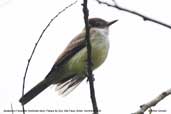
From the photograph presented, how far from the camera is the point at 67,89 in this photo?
536 cm

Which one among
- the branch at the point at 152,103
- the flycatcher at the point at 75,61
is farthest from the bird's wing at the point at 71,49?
the branch at the point at 152,103

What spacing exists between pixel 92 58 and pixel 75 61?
0.35m

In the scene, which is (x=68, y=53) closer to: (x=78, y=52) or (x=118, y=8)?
(x=78, y=52)

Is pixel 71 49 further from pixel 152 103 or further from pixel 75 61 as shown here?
pixel 152 103

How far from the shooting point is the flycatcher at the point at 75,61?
242 inches

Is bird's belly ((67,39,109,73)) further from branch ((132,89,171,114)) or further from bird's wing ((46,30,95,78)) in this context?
branch ((132,89,171,114))

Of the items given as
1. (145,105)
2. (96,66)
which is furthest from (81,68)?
(145,105)

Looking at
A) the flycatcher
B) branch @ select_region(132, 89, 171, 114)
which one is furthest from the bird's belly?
branch @ select_region(132, 89, 171, 114)

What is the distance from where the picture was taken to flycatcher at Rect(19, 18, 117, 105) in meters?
6.16

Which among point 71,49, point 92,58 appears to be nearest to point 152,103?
point 92,58

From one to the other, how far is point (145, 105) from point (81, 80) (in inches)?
102

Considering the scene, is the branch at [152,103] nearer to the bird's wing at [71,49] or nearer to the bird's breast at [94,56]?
the bird's breast at [94,56]

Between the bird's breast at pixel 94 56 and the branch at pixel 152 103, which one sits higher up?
the branch at pixel 152 103

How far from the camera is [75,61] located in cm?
640
